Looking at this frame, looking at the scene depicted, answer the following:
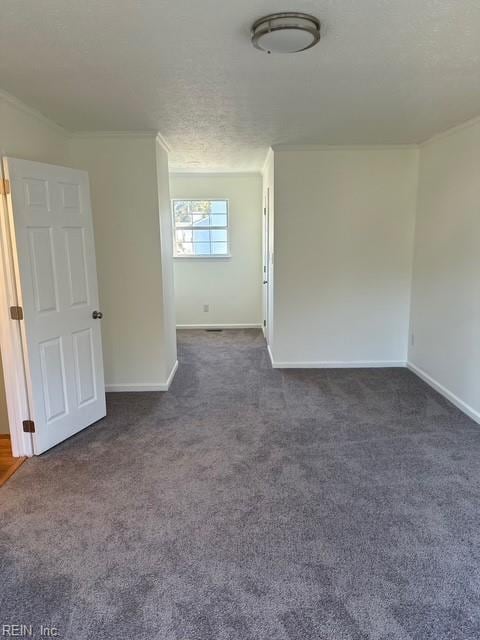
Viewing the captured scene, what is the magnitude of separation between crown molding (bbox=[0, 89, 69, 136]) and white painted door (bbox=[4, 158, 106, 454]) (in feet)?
1.39

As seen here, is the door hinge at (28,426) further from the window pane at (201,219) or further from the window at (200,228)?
the window pane at (201,219)

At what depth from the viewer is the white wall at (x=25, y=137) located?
275 cm

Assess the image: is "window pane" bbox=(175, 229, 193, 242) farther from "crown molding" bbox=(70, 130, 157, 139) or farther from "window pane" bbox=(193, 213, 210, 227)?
"crown molding" bbox=(70, 130, 157, 139)

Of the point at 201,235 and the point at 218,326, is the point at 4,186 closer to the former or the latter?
the point at 201,235

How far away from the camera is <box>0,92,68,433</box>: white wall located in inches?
108

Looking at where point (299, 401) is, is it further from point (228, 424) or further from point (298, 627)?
point (298, 627)

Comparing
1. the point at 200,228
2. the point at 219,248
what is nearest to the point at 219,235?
the point at 219,248

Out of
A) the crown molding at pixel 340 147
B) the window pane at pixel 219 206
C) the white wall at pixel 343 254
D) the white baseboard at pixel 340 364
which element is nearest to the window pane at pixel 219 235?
the window pane at pixel 219 206

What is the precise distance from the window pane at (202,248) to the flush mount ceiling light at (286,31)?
497 cm

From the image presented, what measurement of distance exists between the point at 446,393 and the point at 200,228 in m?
4.52

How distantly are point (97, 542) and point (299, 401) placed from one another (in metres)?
2.23

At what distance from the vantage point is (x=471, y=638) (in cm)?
158

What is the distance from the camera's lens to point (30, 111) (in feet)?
9.84

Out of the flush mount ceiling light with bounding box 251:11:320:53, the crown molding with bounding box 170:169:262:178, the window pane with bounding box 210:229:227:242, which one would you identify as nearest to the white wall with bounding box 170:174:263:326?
the crown molding with bounding box 170:169:262:178
